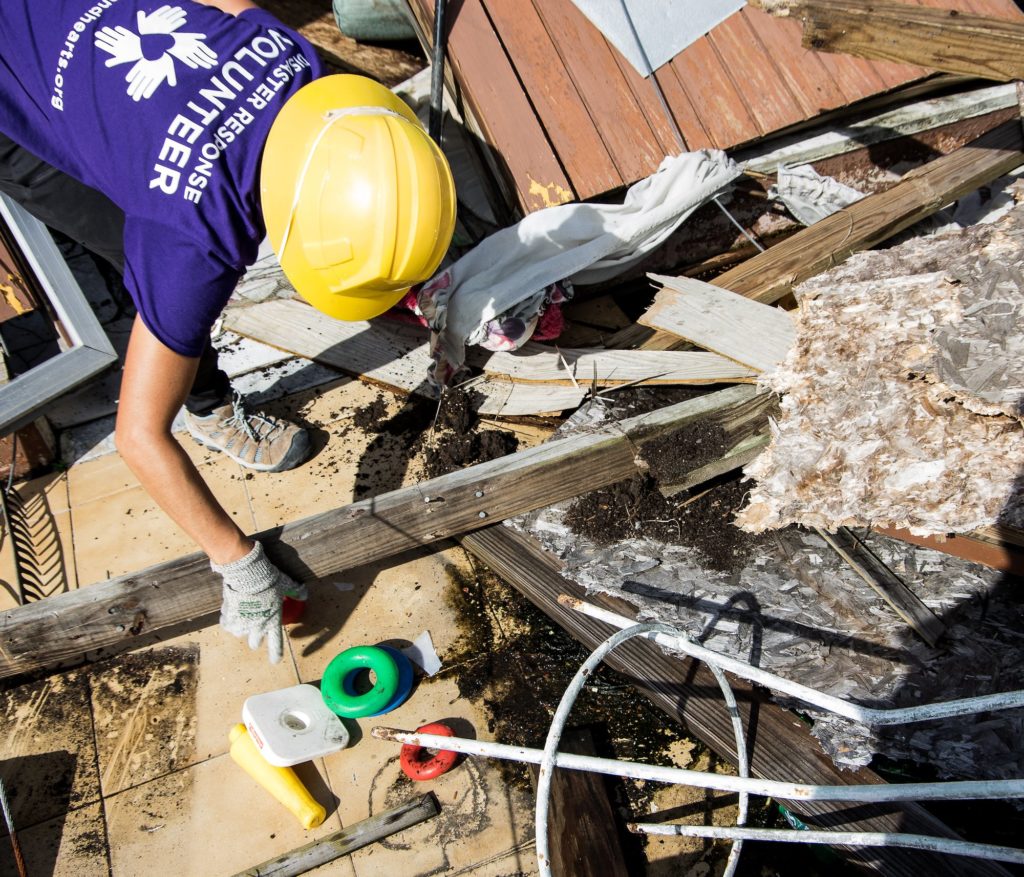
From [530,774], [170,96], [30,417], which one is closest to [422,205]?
[170,96]

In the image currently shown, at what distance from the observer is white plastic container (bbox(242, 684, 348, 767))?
2598 mm

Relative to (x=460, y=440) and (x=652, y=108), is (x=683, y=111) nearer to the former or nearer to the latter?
(x=652, y=108)

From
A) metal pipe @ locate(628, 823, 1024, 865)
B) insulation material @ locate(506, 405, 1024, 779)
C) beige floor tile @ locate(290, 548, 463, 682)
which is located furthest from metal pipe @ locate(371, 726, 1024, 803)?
beige floor tile @ locate(290, 548, 463, 682)

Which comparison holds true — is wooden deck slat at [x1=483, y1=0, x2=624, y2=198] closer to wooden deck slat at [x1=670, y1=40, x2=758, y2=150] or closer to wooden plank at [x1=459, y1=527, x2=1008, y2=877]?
wooden deck slat at [x1=670, y1=40, x2=758, y2=150]

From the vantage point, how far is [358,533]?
284cm

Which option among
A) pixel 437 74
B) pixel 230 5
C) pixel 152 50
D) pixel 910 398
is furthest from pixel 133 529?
pixel 910 398

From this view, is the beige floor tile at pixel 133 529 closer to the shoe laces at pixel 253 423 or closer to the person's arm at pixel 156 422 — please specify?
the shoe laces at pixel 253 423

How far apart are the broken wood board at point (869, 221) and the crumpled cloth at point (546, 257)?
400 mm

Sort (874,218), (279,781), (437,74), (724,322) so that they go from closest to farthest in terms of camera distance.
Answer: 1. (279,781)
2. (724,322)
3. (874,218)
4. (437,74)

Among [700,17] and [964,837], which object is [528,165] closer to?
[700,17]

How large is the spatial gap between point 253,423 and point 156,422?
3.53 feet

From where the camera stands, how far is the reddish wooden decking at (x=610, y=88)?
365cm

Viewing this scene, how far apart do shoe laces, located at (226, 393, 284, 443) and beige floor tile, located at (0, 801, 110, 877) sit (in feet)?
4.77

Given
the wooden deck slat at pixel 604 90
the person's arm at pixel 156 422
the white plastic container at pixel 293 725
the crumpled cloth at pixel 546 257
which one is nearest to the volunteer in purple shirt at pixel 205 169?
the person's arm at pixel 156 422
